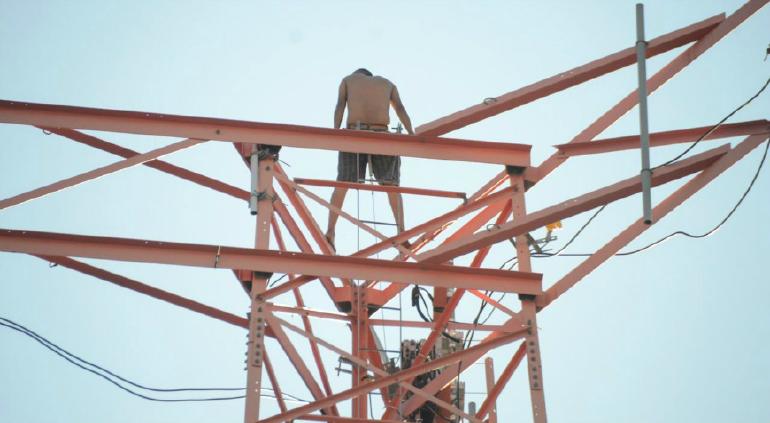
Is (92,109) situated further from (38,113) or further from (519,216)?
(519,216)

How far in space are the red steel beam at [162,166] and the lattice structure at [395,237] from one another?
32 millimetres

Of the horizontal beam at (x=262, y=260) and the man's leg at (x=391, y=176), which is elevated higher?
the man's leg at (x=391, y=176)

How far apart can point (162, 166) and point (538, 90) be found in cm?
414

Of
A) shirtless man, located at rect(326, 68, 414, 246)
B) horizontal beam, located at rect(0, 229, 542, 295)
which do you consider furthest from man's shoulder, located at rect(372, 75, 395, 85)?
horizontal beam, located at rect(0, 229, 542, 295)

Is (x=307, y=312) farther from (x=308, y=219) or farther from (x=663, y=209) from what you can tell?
(x=663, y=209)

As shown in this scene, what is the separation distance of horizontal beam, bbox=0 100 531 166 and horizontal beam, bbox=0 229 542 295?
3.81 feet

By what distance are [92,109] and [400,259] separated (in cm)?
351

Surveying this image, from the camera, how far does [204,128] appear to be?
1253cm

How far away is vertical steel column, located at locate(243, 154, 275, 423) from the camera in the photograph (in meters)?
11.6

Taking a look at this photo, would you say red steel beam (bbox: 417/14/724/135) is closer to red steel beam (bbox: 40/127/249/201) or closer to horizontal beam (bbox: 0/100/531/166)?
horizontal beam (bbox: 0/100/531/166)

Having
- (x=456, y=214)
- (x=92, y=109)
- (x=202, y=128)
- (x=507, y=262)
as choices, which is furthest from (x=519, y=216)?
(x=92, y=109)

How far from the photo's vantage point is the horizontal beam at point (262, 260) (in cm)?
1188

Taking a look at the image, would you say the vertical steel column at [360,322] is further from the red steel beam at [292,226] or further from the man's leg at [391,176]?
the man's leg at [391,176]

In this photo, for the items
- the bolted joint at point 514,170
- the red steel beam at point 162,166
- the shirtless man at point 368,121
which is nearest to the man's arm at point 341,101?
the shirtless man at point 368,121
